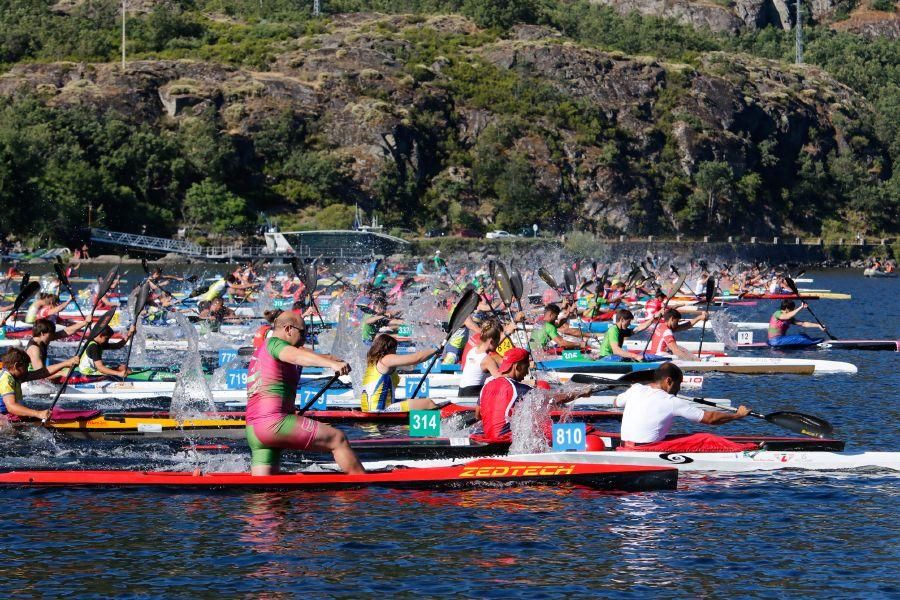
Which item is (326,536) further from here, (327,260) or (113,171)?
(113,171)

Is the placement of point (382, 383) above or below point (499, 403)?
below

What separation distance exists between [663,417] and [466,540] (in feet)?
12.1

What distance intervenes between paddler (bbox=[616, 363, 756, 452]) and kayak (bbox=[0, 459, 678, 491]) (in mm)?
575

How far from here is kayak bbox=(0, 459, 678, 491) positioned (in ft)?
53.9

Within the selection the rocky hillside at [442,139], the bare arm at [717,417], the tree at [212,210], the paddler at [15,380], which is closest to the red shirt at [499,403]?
the bare arm at [717,417]

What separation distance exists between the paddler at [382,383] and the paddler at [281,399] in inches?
189

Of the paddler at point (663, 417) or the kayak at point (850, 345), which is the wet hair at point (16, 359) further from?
the kayak at point (850, 345)

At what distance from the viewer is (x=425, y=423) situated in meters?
19.1

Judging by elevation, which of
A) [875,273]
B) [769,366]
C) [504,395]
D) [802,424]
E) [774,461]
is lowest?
[875,273]

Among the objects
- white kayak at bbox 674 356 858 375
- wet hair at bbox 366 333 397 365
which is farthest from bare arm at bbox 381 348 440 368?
white kayak at bbox 674 356 858 375

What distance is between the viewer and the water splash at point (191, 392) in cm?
2139

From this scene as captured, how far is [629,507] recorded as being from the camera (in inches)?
643

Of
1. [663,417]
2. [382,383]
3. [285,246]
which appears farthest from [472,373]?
[285,246]

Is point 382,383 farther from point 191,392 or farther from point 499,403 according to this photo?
point 499,403
